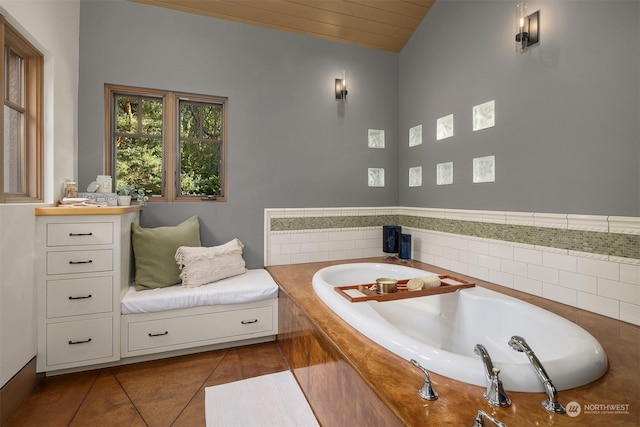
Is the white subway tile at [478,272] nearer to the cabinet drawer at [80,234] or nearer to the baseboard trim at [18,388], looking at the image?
the cabinet drawer at [80,234]

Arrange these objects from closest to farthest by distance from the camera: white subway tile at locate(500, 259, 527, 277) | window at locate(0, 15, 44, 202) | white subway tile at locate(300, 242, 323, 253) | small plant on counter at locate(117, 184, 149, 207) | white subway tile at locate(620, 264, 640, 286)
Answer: white subway tile at locate(620, 264, 640, 286)
window at locate(0, 15, 44, 202)
white subway tile at locate(500, 259, 527, 277)
small plant on counter at locate(117, 184, 149, 207)
white subway tile at locate(300, 242, 323, 253)

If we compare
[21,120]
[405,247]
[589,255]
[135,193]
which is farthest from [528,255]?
[21,120]

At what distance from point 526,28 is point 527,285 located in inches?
65.7

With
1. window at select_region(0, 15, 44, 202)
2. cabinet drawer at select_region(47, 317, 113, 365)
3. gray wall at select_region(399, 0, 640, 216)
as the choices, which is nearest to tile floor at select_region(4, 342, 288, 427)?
cabinet drawer at select_region(47, 317, 113, 365)

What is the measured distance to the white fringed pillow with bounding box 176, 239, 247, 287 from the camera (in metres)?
2.30

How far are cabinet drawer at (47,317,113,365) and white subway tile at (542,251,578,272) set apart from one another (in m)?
2.86

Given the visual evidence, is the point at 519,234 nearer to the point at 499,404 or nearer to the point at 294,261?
the point at 499,404

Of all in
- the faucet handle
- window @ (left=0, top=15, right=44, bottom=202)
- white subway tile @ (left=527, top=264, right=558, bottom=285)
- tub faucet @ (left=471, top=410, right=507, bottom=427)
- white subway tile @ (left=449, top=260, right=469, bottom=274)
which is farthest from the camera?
white subway tile @ (left=449, top=260, right=469, bottom=274)

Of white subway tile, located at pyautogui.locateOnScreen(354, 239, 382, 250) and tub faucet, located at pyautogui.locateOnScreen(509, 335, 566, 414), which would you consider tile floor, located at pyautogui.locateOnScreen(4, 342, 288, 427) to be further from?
tub faucet, located at pyautogui.locateOnScreen(509, 335, 566, 414)

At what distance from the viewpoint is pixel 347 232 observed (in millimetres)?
3191

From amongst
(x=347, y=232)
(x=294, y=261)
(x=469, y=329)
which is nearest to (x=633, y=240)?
(x=469, y=329)

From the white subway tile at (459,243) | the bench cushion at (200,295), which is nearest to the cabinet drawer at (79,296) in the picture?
the bench cushion at (200,295)

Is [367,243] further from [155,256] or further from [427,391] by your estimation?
[427,391]

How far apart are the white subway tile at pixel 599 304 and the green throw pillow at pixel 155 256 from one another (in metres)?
2.70
